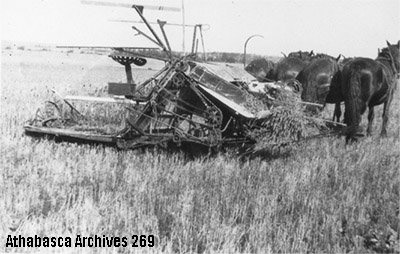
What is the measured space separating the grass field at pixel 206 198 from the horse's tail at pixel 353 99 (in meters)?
1.08

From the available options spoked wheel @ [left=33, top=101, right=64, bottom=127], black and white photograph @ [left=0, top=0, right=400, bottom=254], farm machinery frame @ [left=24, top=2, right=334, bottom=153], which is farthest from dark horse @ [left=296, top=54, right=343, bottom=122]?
spoked wheel @ [left=33, top=101, right=64, bottom=127]

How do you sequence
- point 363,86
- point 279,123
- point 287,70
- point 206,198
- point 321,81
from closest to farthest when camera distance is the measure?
point 206,198 → point 279,123 → point 363,86 → point 321,81 → point 287,70

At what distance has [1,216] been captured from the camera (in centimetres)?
393

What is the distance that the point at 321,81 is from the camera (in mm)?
10109

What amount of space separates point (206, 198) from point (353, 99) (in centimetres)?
493

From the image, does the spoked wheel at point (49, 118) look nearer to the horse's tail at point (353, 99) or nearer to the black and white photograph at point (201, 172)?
the black and white photograph at point (201, 172)

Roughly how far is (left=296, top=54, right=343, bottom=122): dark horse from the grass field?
9.40ft

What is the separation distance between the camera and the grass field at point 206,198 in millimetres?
3771

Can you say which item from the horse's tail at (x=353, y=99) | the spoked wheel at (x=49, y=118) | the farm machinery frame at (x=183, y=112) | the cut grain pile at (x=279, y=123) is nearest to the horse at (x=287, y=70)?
the horse's tail at (x=353, y=99)

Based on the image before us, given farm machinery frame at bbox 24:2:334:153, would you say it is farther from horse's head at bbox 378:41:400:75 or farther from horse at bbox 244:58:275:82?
horse at bbox 244:58:275:82

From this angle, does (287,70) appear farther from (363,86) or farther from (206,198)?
(206,198)

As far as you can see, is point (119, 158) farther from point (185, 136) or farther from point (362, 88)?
point (362, 88)

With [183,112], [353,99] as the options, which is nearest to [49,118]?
[183,112]

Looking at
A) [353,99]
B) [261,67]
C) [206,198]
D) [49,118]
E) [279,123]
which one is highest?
→ [261,67]
